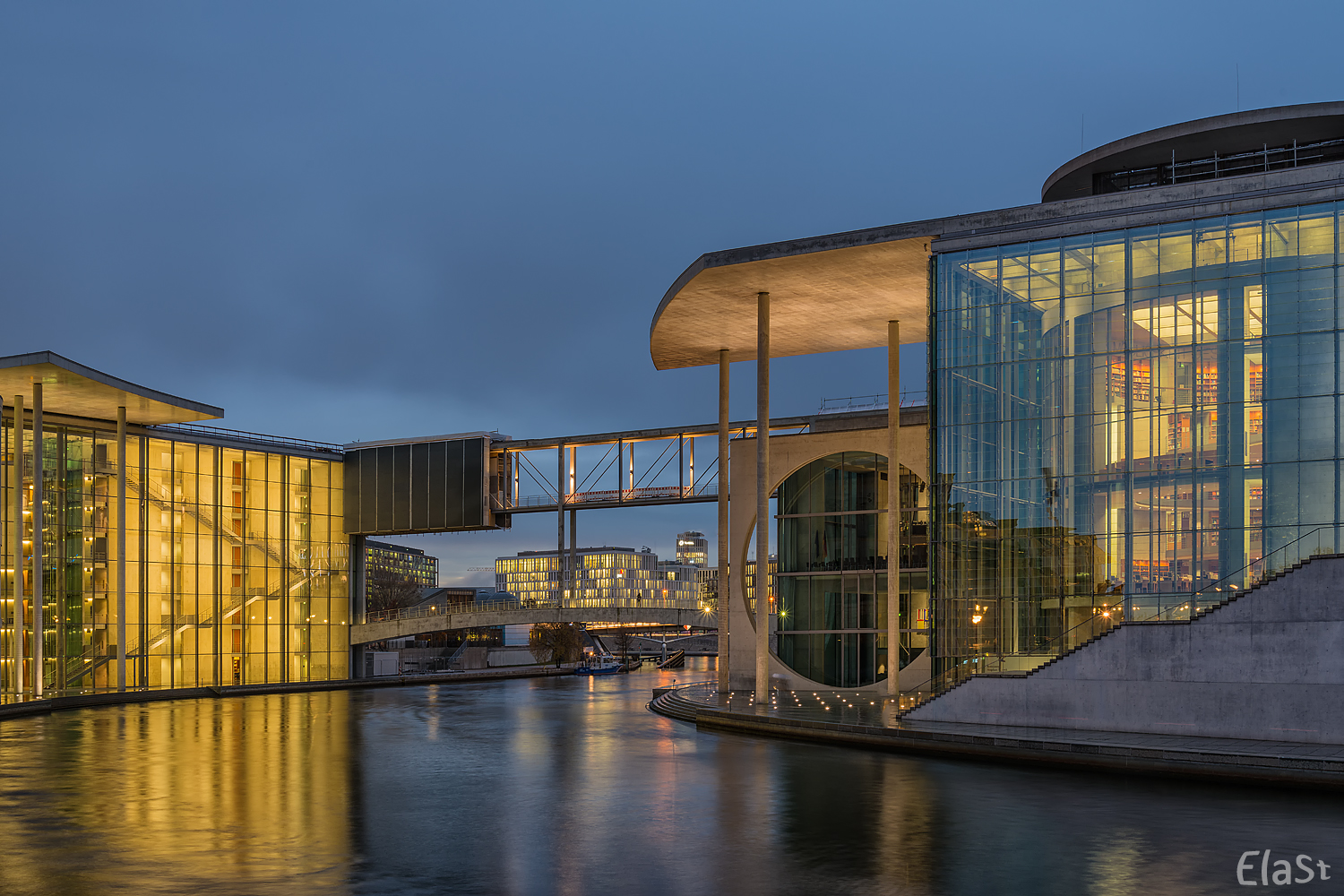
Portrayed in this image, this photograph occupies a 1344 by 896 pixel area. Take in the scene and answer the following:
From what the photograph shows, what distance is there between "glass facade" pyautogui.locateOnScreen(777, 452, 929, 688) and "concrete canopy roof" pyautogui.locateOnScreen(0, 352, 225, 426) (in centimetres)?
2256

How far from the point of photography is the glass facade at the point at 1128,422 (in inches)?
1024

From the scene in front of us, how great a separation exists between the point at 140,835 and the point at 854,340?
3178cm

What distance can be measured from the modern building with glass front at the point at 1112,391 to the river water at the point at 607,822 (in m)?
6.57

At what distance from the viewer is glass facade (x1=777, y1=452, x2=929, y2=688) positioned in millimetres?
43281

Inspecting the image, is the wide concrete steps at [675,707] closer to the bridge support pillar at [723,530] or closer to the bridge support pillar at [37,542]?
the bridge support pillar at [723,530]

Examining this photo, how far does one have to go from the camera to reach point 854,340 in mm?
42625

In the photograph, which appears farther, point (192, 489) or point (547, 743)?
point (192, 489)

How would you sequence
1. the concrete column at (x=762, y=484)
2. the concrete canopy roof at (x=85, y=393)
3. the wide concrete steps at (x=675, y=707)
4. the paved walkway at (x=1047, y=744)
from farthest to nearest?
the concrete canopy roof at (x=85, y=393) < the concrete column at (x=762, y=484) < the wide concrete steps at (x=675, y=707) < the paved walkway at (x=1047, y=744)

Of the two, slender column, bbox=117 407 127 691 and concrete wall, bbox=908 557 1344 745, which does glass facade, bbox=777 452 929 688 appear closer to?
concrete wall, bbox=908 557 1344 745

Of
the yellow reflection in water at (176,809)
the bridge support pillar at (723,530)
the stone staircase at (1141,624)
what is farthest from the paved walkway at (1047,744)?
the yellow reflection in water at (176,809)

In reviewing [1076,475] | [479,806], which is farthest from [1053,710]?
[479,806]

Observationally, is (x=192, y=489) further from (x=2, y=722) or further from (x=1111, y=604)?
(x=1111, y=604)

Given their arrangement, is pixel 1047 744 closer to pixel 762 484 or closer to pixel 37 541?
pixel 762 484

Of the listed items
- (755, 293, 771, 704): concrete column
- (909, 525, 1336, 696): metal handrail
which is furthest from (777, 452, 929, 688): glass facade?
(909, 525, 1336, 696): metal handrail
